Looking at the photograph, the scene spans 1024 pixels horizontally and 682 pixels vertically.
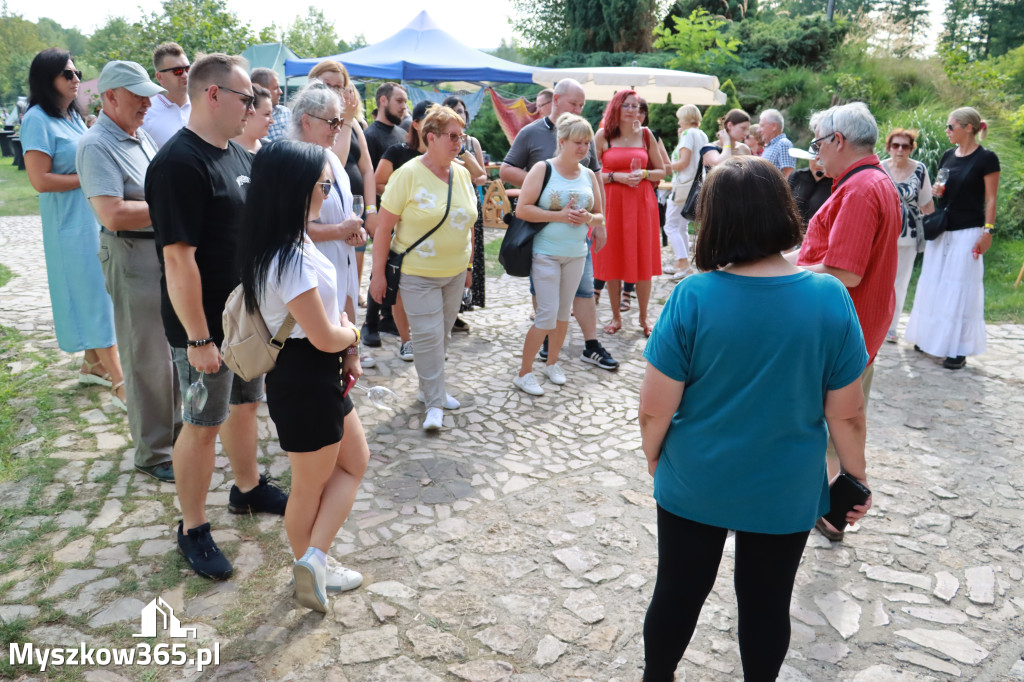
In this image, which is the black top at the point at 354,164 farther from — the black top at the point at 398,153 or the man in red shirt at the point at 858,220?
the man in red shirt at the point at 858,220

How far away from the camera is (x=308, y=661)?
270 centimetres

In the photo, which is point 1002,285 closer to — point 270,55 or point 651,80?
point 651,80

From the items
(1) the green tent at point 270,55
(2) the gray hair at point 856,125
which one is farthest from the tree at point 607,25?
(2) the gray hair at point 856,125

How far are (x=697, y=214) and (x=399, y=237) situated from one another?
284 centimetres

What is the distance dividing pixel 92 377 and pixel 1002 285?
1066 centimetres

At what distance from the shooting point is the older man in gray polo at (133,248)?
3.45m

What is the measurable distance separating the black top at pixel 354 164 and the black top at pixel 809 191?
3.20 meters

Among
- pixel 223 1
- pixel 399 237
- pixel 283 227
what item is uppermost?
pixel 223 1

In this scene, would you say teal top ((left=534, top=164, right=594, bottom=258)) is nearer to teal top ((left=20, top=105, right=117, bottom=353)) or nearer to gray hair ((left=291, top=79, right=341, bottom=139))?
gray hair ((left=291, top=79, right=341, bottom=139))

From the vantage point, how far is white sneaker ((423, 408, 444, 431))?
4742 mm

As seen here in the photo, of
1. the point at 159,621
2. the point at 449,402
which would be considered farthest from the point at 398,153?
the point at 159,621

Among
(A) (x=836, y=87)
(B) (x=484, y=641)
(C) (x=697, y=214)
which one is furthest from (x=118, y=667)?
(A) (x=836, y=87)

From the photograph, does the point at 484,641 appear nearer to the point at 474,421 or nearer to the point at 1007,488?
the point at 474,421

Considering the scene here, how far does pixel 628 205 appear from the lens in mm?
6828
